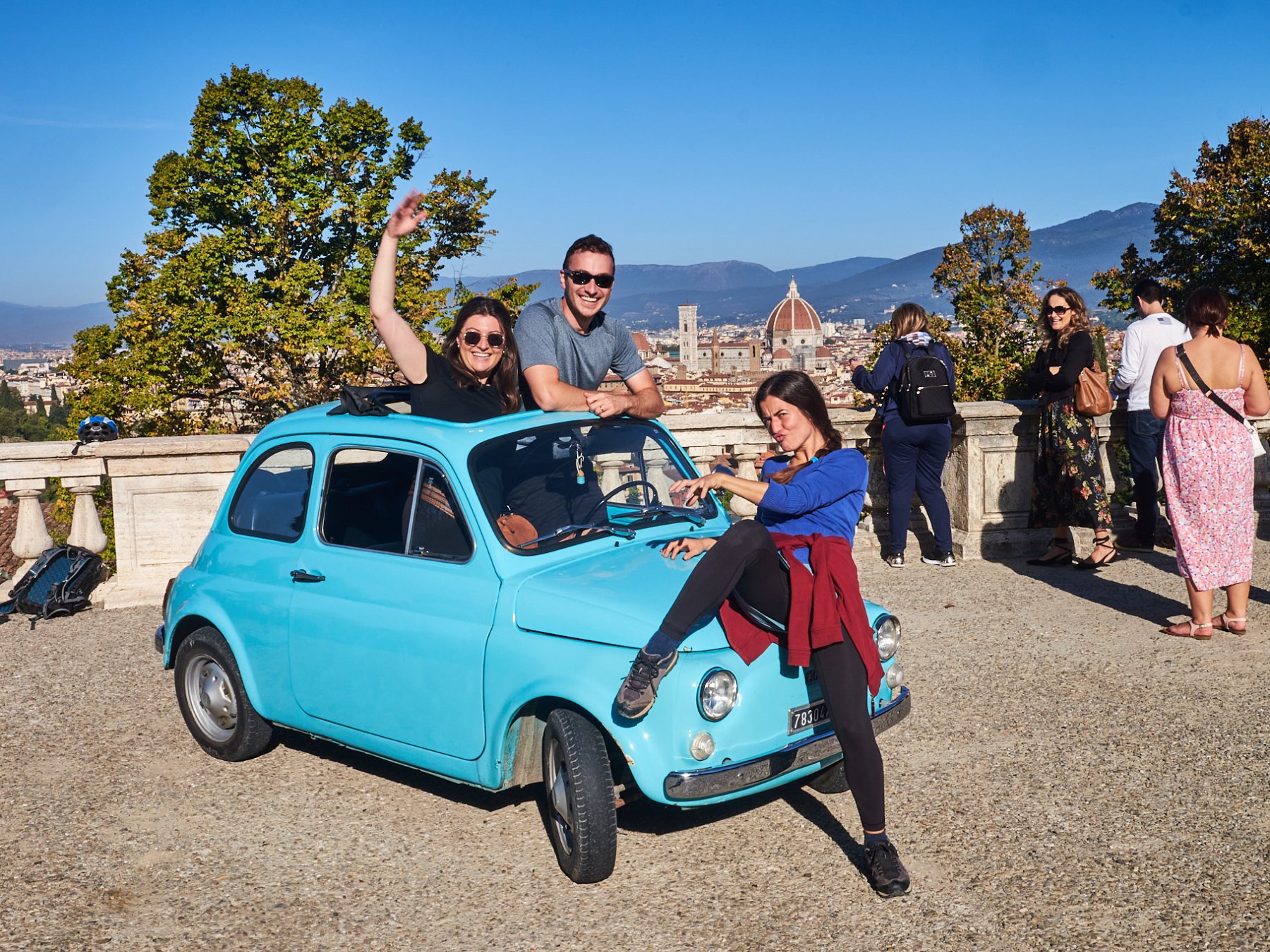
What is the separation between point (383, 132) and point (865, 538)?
31.2 meters

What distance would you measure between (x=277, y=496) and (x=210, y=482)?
388 centimetres

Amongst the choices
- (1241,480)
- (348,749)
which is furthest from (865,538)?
(348,749)

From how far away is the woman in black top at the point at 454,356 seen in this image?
514 centimetres

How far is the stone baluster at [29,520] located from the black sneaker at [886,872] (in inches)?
281

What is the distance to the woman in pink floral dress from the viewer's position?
22.4ft

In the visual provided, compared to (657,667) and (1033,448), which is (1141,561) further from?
(657,667)

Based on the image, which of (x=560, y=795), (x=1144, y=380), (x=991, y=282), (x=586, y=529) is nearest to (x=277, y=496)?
(x=586, y=529)

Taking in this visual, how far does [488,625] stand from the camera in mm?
4176

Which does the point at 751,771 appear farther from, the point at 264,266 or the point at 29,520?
the point at 264,266

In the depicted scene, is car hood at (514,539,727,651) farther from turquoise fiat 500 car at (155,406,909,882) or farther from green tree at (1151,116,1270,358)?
green tree at (1151,116,1270,358)

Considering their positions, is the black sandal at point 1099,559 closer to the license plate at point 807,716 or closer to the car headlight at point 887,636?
the car headlight at point 887,636

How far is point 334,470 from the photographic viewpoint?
16.1 feet

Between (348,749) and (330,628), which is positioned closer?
(330,628)

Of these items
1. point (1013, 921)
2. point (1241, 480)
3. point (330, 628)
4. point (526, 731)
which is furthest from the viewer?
point (1241, 480)
